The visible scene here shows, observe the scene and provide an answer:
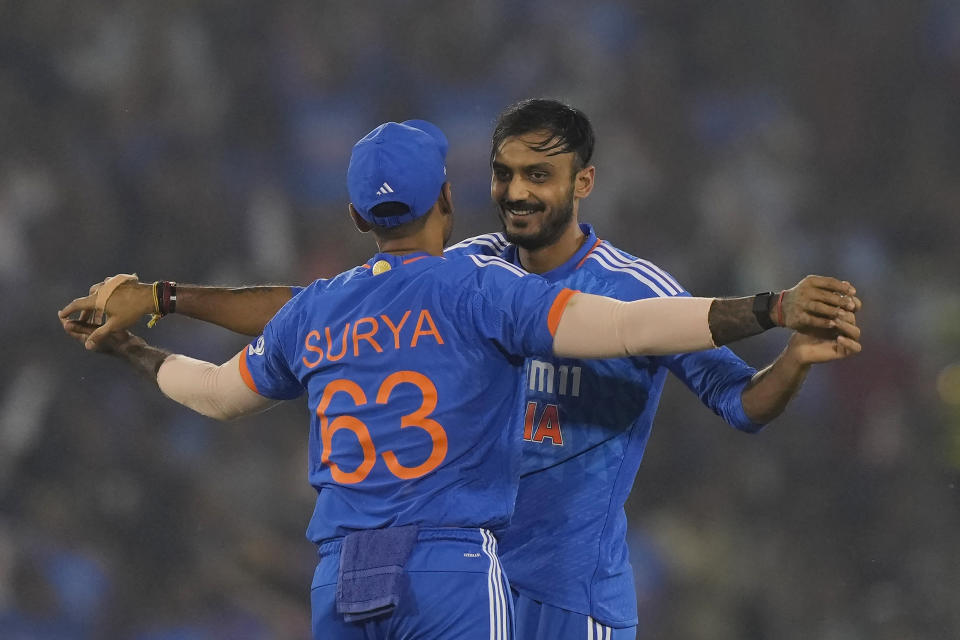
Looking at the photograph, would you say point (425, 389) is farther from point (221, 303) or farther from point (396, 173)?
point (221, 303)

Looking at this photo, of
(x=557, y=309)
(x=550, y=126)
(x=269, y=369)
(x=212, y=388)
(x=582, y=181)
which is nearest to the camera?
(x=557, y=309)

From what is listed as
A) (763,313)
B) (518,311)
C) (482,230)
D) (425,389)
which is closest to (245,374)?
(425,389)

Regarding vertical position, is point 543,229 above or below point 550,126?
below

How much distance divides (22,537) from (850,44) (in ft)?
16.8

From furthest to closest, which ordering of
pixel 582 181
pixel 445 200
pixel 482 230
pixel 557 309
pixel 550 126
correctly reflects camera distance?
pixel 482 230, pixel 582 181, pixel 550 126, pixel 445 200, pixel 557 309

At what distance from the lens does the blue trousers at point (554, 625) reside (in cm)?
309

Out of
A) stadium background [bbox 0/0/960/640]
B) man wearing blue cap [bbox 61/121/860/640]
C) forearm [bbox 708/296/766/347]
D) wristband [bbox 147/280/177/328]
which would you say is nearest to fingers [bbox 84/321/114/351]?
wristband [bbox 147/280/177/328]

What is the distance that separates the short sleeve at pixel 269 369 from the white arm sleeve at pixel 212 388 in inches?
1.1

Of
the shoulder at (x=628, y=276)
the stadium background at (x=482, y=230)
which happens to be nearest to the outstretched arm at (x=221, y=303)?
the shoulder at (x=628, y=276)

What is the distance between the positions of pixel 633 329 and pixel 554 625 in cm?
104

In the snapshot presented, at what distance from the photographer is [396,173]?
2580 mm

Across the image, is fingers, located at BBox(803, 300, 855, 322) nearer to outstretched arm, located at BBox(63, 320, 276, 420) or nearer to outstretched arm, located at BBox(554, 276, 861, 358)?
outstretched arm, located at BBox(554, 276, 861, 358)

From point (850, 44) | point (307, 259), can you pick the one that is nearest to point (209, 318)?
point (307, 259)

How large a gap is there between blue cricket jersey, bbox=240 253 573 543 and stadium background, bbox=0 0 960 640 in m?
3.68
